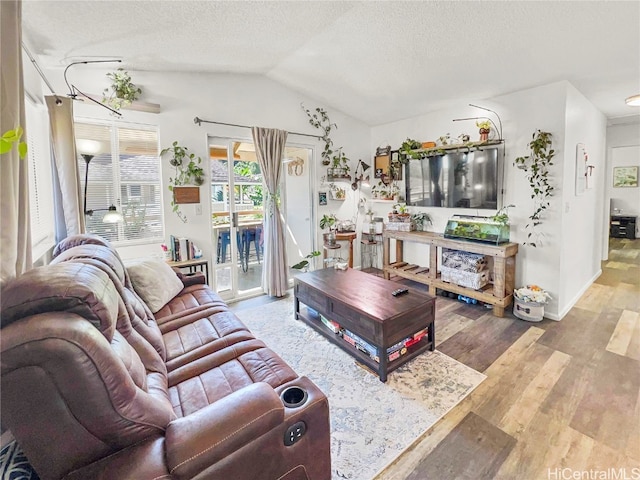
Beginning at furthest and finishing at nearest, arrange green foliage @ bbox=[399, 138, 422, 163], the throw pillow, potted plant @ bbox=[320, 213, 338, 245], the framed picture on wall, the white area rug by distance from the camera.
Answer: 1. the framed picture on wall
2. potted plant @ bbox=[320, 213, 338, 245]
3. green foliage @ bbox=[399, 138, 422, 163]
4. the throw pillow
5. the white area rug

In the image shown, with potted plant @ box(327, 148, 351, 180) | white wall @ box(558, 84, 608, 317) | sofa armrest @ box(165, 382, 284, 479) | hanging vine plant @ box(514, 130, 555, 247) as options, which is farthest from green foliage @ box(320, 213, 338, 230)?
sofa armrest @ box(165, 382, 284, 479)

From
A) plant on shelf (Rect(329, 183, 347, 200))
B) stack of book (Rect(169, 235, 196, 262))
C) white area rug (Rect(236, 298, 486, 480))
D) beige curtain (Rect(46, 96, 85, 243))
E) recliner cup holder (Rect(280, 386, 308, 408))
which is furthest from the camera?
plant on shelf (Rect(329, 183, 347, 200))

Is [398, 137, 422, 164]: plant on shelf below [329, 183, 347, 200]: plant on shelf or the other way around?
the other way around

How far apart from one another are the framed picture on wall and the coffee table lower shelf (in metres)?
8.77

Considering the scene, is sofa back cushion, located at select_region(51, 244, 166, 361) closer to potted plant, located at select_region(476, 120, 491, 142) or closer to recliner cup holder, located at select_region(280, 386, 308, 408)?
recliner cup holder, located at select_region(280, 386, 308, 408)

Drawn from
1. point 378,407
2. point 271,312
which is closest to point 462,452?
point 378,407

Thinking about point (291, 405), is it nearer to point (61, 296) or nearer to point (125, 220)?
point (61, 296)

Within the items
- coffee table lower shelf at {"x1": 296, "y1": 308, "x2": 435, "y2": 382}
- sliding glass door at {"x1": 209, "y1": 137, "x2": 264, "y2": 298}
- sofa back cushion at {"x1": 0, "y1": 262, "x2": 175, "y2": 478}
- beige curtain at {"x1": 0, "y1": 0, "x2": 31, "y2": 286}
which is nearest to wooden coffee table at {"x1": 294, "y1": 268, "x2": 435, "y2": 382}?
coffee table lower shelf at {"x1": 296, "y1": 308, "x2": 435, "y2": 382}

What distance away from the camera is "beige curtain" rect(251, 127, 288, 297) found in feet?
12.7

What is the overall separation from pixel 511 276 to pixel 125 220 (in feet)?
13.8

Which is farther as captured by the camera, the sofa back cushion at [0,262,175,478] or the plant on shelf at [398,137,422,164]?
the plant on shelf at [398,137,422,164]

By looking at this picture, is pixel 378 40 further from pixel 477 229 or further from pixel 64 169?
pixel 64 169

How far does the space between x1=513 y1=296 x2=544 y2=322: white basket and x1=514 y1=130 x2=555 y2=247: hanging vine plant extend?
634 mm

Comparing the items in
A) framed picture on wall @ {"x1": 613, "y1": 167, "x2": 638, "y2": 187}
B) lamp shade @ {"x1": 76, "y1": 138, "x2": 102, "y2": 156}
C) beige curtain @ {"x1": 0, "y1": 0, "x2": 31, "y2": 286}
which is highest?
framed picture on wall @ {"x1": 613, "y1": 167, "x2": 638, "y2": 187}
